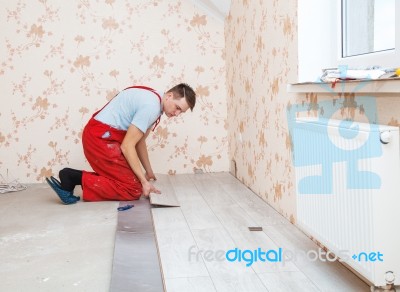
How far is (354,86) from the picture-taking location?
6.33 ft

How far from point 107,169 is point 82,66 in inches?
47.5

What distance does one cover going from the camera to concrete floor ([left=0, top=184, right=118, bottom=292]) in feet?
6.67

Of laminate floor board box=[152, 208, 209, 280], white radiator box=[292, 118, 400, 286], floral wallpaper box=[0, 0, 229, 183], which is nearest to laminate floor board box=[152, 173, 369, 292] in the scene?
laminate floor board box=[152, 208, 209, 280]

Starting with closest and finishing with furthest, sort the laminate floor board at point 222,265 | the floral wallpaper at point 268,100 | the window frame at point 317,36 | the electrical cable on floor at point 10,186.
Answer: the laminate floor board at point 222,265 → the floral wallpaper at point 268,100 → the window frame at point 317,36 → the electrical cable on floor at point 10,186

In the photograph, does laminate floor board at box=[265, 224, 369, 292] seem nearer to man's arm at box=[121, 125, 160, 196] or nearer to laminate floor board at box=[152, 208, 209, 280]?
laminate floor board at box=[152, 208, 209, 280]

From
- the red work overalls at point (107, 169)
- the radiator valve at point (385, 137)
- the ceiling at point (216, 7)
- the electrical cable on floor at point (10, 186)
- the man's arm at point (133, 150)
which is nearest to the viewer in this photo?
the radiator valve at point (385, 137)

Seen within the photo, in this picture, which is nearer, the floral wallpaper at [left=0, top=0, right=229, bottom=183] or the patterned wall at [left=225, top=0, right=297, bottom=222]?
the patterned wall at [left=225, top=0, right=297, bottom=222]

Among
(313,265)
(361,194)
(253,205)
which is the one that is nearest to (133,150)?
(253,205)

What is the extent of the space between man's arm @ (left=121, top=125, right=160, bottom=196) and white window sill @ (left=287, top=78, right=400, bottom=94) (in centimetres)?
123

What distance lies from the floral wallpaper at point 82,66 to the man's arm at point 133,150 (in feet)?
3.45

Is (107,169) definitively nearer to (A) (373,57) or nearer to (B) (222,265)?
(B) (222,265)

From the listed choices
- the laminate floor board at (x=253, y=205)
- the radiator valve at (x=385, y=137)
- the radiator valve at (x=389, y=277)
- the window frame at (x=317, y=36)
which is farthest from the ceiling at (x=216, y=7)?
the radiator valve at (x=389, y=277)

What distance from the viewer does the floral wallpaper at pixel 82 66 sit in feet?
14.4

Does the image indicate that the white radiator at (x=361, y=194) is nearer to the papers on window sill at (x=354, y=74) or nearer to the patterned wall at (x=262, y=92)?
the papers on window sill at (x=354, y=74)
